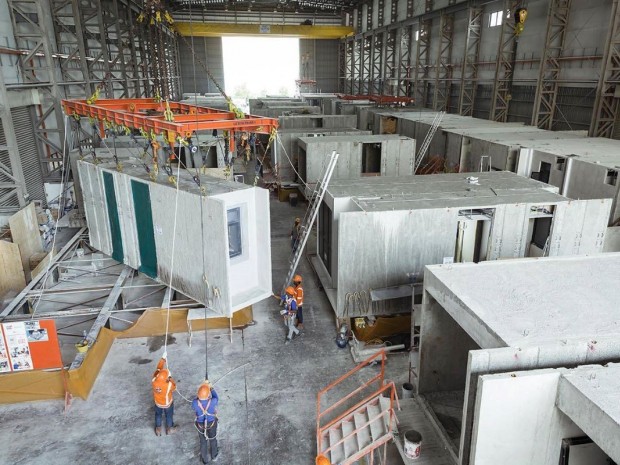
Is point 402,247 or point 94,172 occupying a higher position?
point 94,172

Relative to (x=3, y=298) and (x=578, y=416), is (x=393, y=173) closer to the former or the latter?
(x=3, y=298)

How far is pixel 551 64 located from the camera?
22250mm

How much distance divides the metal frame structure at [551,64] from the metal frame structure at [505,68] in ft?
10.4

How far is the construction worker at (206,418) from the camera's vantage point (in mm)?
6855

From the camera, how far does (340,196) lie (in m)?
10.8

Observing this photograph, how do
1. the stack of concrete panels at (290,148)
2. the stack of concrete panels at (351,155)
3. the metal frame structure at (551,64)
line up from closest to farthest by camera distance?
the stack of concrete panels at (351,155) < the metal frame structure at (551,64) < the stack of concrete panels at (290,148)

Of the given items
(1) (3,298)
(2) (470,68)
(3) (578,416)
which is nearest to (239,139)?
(1) (3,298)

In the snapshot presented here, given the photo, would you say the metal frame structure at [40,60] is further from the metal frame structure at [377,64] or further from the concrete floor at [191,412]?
the metal frame structure at [377,64]

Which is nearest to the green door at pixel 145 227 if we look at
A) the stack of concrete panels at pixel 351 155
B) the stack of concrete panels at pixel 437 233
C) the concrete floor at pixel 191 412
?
the concrete floor at pixel 191 412

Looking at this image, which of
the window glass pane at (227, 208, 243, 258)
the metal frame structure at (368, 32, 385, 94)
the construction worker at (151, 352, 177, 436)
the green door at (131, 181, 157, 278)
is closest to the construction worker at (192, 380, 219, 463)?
the construction worker at (151, 352, 177, 436)

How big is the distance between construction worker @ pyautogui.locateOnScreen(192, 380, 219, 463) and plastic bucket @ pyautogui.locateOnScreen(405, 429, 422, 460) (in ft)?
9.10

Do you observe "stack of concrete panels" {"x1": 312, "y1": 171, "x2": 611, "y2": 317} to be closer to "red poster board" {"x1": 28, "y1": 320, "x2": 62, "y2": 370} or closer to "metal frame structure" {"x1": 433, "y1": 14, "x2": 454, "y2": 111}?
"red poster board" {"x1": 28, "y1": 320, "x2": 62, "y2": 370}

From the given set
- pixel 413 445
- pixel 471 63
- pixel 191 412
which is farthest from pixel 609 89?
pixel 191 412

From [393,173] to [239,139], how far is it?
968cm
